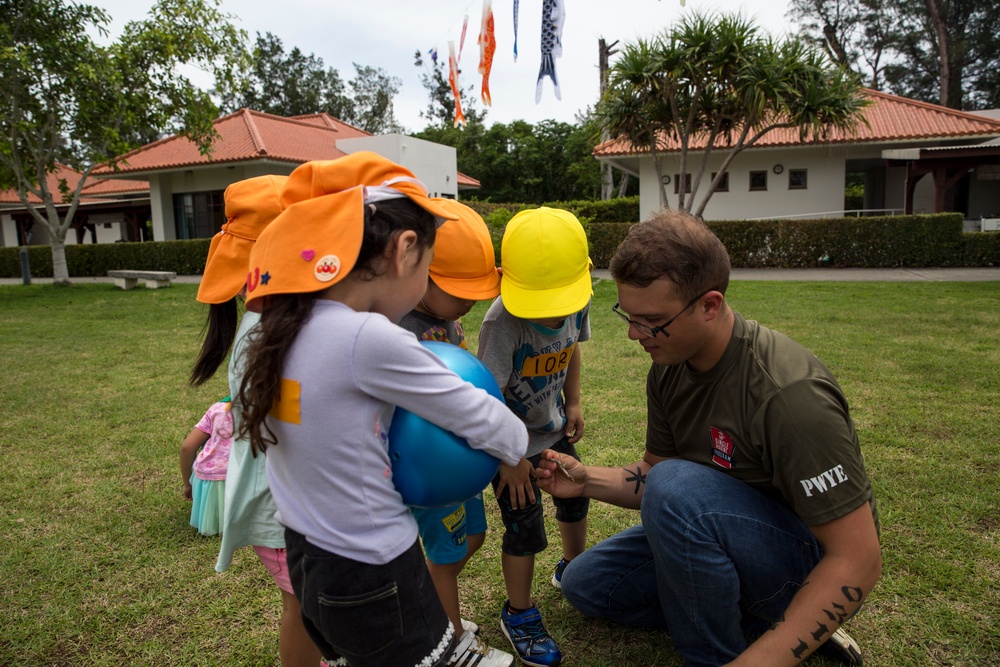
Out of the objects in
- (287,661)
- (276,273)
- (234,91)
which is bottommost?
(287,661)

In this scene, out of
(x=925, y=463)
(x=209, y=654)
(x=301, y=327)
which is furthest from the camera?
(x=925, y=463)

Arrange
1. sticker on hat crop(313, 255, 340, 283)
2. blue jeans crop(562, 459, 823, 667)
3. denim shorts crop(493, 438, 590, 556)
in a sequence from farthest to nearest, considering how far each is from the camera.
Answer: denim shorts crop(493, 438, 590, 556)
blue jeans crop(562, 459, 823, 667)
sticker on hat crop(313, 255, 340, 283)

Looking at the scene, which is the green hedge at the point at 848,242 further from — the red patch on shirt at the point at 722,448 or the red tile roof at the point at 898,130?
the red patch on shirt at the point at 722,448

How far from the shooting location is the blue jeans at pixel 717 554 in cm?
194

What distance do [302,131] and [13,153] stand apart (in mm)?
13704

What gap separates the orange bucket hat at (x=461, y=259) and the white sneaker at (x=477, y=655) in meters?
1.08

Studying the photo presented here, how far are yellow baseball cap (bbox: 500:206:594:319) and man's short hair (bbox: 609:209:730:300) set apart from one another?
0.28 meters

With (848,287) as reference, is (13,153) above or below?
above

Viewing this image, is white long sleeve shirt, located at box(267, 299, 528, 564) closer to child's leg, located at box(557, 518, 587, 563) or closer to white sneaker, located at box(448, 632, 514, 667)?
white sneaker, located at box(448, 632, 514, 667)

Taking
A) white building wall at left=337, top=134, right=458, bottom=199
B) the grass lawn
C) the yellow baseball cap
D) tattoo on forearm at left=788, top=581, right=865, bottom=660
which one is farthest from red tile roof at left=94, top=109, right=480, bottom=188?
tattoo on forearm at left=788, top=581, right=865, bottom=660

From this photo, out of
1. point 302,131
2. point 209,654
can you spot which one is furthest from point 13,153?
point 209,654

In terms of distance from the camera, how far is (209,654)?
2373mm

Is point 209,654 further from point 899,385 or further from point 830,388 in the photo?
point 899,385

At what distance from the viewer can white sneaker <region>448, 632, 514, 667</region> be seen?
79.7 inches
